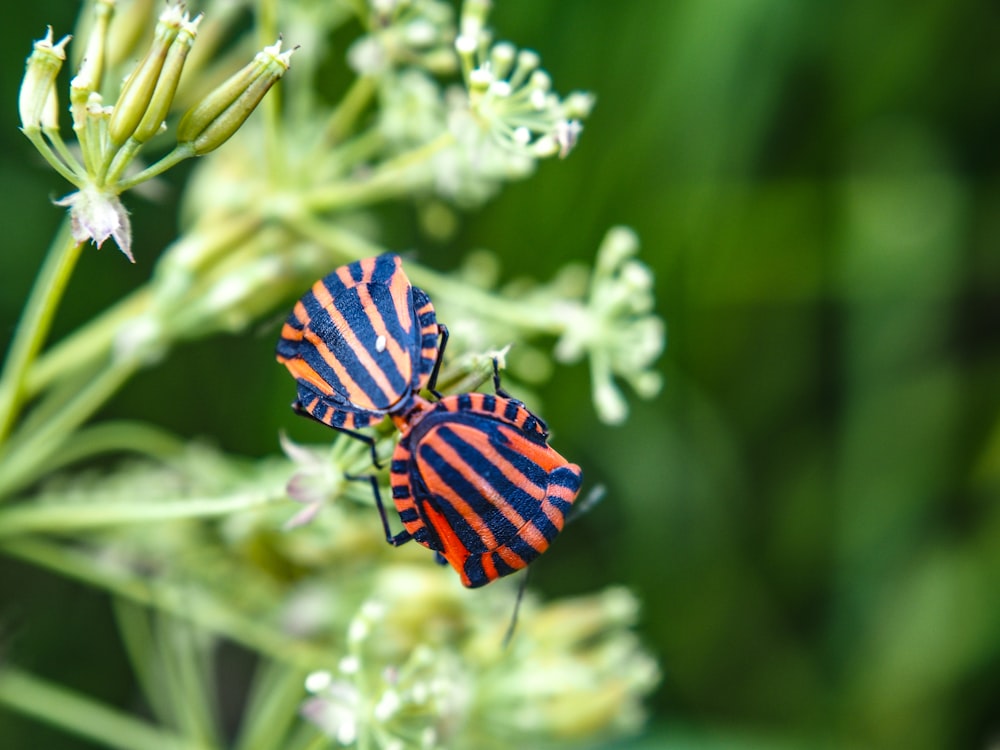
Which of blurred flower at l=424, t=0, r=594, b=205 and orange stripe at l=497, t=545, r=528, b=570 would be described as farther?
blurred flower at l=424, t=0, r=594, b=205

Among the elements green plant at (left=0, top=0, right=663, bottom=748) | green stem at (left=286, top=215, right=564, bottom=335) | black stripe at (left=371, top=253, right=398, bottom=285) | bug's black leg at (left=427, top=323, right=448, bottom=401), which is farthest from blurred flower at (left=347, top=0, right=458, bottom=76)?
bug's black leg at (left=427, top=323, right=448, bottom=401)

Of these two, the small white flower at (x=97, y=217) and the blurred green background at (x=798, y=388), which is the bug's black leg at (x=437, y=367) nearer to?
the small white flower at (x=97, y=217)

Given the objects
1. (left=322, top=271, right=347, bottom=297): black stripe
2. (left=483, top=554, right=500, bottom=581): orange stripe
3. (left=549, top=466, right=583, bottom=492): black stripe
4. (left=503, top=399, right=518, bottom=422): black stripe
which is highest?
(left=322, top=271, right=347, bottom=297): black stripe

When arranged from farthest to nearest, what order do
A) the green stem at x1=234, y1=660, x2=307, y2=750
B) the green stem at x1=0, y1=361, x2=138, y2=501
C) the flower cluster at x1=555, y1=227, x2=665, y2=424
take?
1. the green stem at x1=234, y1=660, x2=307, y2=750
2. the flower cluster at x1=555, y1=227, x2=665, y2=424
3. the green stem at x1=0, y1=361, x2=138, y2=501

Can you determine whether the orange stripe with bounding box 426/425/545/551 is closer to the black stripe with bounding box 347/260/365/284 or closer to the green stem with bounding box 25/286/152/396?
the black stripe with bounding box 347/260/365/284

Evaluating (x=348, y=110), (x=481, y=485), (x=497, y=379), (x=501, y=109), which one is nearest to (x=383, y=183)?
(x=348, y=110)

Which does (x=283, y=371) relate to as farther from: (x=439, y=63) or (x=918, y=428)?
(x=918, y=428)

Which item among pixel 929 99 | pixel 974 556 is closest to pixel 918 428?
pixel 974 556
